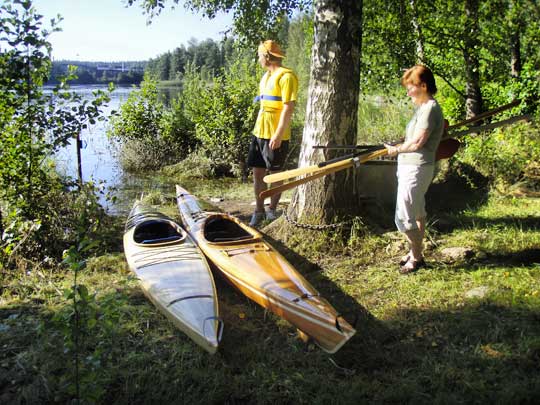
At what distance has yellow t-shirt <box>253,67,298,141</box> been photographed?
4.59m

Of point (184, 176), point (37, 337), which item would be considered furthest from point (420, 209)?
point (184, 176)

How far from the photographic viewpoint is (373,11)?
7297mm

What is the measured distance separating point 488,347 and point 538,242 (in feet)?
5.86

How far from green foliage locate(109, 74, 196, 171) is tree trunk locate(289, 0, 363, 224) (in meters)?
5.99

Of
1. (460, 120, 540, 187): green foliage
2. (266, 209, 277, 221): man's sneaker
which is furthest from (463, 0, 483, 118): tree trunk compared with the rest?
(266, 209, 277, 221): man's sneaker

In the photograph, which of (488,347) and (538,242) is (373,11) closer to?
(538,242)

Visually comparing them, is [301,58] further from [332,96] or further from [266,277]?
[266,277]

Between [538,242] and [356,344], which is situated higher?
[538,242]

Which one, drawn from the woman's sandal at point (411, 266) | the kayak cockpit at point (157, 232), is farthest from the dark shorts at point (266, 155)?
the woman's sandal at point (411, 266)

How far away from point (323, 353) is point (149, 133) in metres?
8.27

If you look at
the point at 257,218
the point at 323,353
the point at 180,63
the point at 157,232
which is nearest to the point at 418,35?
the point at 257,218

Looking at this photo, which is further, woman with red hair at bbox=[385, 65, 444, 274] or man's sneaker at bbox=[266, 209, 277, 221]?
man's sneaker at bbox=[266, 209, 277, 221]

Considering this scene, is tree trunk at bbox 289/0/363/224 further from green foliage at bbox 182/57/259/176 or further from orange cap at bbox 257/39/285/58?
green foliage at bbox 182/57/259/176

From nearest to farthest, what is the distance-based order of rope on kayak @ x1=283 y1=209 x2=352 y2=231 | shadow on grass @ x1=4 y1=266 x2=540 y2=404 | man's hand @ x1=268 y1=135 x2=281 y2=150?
shadow on grass @ x1=4 y1=266 x2=540 y2=404, rope on kayak @ x1=283 y1=209 x2=352 y2=231, man's hand @ x1=268 y1=135 x2=281 y2=150
